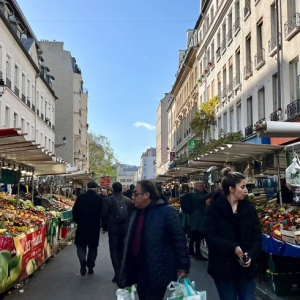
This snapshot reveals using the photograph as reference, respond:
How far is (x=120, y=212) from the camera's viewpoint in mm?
8812

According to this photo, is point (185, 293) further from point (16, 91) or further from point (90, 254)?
point (16, 91)

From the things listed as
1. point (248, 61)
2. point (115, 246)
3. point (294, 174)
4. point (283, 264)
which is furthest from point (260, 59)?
point (283, 264)

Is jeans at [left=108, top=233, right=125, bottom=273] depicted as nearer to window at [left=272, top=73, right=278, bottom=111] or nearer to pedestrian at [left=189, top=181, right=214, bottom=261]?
pedestrian at [left=189, top=181, right=214, bottom=261]

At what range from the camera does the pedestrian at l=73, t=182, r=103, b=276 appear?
940cm

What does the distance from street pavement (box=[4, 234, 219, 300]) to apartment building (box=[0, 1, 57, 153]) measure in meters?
11.7

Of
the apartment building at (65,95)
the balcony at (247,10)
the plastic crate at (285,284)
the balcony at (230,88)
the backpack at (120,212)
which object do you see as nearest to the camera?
the plastic crate at (285,284)

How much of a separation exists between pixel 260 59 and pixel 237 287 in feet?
58.4

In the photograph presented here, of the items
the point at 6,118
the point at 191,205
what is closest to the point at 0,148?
the point at 191,205

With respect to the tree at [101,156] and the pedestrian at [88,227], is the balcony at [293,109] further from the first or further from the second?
the tree at [101,156]

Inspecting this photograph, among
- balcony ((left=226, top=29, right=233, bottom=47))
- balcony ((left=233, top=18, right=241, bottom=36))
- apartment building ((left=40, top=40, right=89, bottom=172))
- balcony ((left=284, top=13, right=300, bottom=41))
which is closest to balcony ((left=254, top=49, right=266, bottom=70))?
balcony ((left=284, top=13, right=300, bottom=41))

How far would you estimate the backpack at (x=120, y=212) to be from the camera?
874 cm

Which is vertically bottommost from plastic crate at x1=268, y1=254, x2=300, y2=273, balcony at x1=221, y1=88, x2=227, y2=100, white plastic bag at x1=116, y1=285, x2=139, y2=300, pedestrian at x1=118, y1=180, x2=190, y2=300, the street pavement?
the street pavement

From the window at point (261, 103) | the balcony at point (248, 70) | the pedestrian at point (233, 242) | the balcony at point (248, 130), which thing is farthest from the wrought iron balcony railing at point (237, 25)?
the pedestrian at point (233, 242)

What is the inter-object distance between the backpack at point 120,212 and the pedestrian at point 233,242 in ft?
13.5
